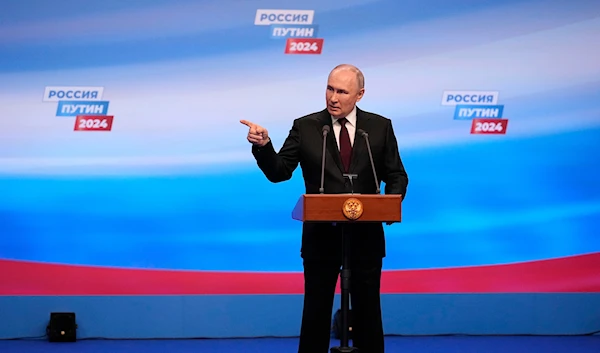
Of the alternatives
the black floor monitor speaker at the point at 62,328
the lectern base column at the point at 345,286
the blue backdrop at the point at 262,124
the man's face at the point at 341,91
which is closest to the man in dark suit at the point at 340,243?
the man's face at the point at 341,91

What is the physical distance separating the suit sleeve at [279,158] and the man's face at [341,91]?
23 centimetres

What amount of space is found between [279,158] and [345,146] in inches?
11.1

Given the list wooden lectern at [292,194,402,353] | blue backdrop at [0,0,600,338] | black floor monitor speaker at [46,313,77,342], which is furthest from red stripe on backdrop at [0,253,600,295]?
wooden lectern at [292,194,402,353]

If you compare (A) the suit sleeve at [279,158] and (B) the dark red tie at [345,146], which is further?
(B) the dark red tie at [345,146]

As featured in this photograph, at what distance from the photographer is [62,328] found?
18.3ft

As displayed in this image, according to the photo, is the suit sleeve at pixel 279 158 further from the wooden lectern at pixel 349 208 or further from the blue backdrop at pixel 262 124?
the blue backdrop at pixel 262 124

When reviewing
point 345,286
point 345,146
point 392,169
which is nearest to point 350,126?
point 345,146

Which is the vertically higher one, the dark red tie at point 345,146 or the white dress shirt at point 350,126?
the white dress shirt at point 350,126

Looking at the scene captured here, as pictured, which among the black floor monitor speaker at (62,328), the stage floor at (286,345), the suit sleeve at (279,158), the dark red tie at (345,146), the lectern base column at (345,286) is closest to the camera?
the lectern base column at (345,286)

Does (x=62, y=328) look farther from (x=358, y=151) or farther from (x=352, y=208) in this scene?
(x=352, y=208)

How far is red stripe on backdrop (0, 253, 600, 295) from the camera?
18.5 feet

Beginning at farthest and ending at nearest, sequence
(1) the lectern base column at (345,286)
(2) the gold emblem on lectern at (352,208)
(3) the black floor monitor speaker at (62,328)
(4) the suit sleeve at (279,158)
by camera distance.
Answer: (3) the black floor monitor speaker at (62,328)
(4) the suit sleeve at (279,158)
(1) the lectern base column at (345,286)
(2) the gold emblem on lectern at (352,208)

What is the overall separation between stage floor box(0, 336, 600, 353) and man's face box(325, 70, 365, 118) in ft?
7.07

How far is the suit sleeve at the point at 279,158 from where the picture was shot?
11.7 ft
